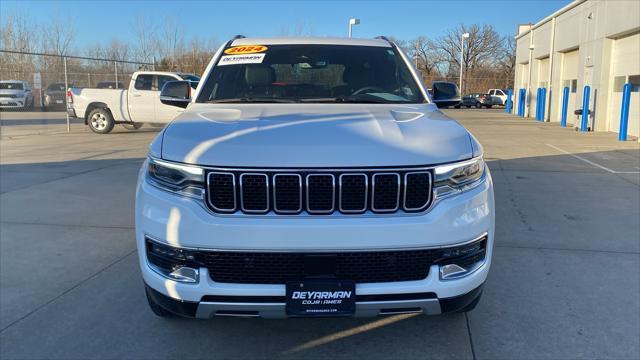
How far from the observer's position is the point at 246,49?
15.3 feet

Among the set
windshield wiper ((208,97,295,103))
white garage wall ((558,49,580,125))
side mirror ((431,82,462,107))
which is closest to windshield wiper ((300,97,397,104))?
windshield wiper ((208,97,295,103))

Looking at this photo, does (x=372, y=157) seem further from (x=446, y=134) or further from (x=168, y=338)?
(x=168, y=338)

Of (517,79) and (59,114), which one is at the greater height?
(517,79)

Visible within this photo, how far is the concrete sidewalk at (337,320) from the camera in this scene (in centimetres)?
326

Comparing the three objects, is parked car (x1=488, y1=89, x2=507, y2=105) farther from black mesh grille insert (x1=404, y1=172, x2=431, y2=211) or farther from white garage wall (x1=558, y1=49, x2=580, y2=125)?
black mesh grille insert (x1=404, y1=172, x2=431, y2=211)

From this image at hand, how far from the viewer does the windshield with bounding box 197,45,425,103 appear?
421 cm

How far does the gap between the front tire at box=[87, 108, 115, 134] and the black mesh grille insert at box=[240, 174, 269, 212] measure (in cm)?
1533

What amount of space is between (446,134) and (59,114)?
89.9 feet

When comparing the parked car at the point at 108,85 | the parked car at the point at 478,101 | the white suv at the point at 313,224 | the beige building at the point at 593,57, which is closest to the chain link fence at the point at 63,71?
the parked car at the point at 108,85

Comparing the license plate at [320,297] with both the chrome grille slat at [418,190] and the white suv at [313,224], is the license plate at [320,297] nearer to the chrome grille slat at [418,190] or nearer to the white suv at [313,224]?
the white suv at [313,224]

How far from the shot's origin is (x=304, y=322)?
361 centimetres

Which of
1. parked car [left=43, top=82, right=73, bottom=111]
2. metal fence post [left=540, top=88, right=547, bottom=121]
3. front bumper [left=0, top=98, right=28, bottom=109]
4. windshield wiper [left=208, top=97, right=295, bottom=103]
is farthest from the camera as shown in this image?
metal fence post [left=540, top=88, right=547, bottom=121]

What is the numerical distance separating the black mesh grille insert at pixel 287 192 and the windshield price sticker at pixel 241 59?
6.66 ft

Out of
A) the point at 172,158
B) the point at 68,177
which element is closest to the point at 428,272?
the point at 172,158
